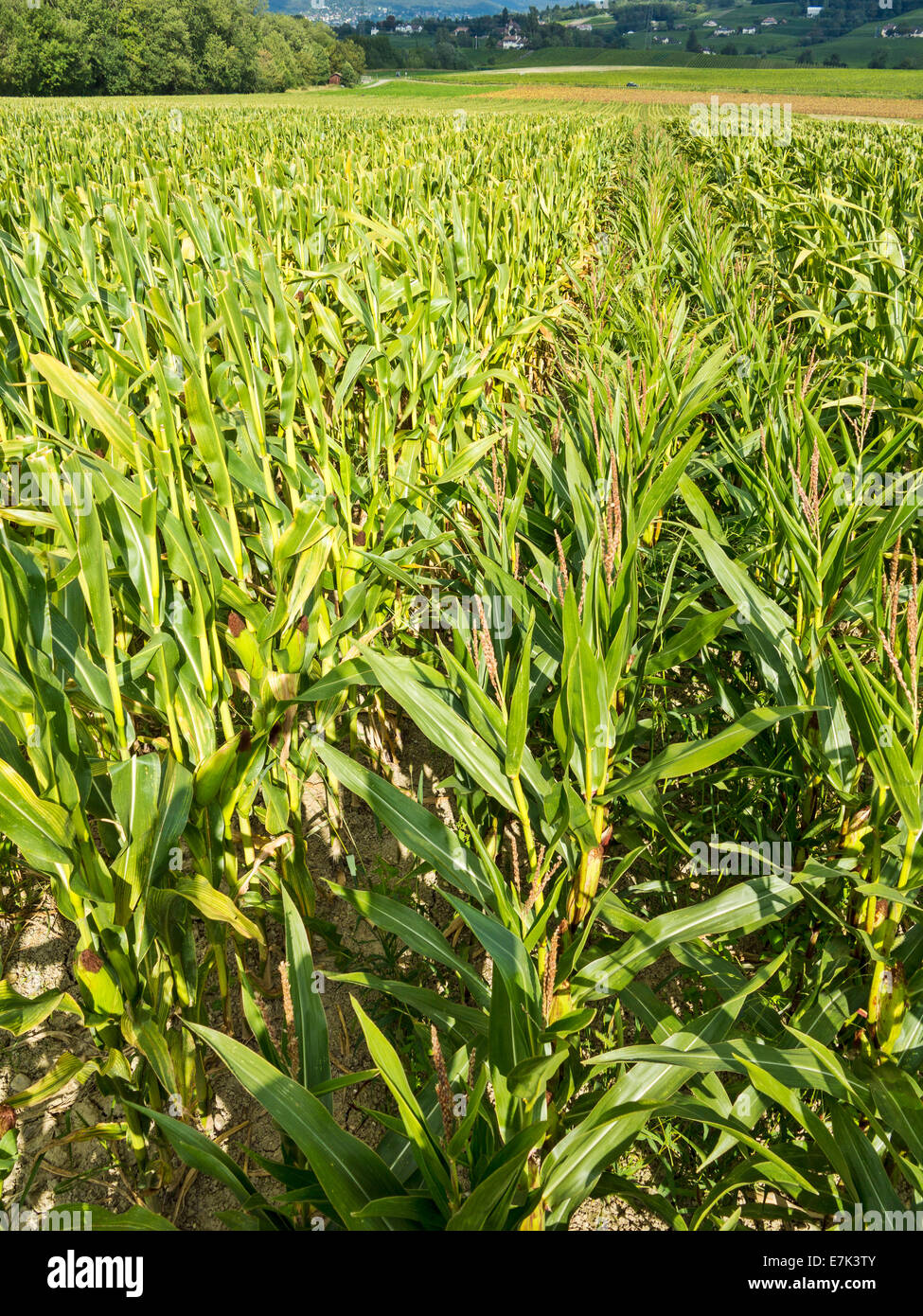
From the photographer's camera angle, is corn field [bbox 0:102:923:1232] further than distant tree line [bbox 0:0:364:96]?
No

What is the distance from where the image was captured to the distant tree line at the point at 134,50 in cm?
4419

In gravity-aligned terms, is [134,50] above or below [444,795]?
above

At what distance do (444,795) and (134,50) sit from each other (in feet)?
200

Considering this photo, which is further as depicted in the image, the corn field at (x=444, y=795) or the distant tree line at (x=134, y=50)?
the distant tree line at (x=134, y=50)

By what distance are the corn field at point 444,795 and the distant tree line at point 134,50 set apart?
54.1 meters

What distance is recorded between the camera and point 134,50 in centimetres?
4706

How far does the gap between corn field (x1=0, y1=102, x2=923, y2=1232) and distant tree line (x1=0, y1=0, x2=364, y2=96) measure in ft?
178

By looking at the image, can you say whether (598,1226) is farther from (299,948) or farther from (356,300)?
(356,300)

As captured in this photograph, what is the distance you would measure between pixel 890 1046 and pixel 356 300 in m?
2.51

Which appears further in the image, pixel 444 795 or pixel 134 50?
pixel 134 50

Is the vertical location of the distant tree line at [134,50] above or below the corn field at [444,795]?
above

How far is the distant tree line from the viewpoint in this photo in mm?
44188

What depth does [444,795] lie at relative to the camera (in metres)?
2.11
